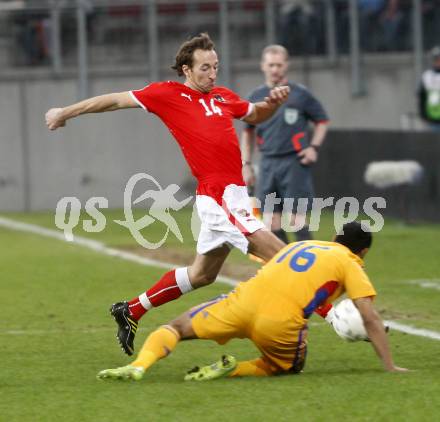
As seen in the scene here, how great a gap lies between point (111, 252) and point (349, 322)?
7916 millimetres

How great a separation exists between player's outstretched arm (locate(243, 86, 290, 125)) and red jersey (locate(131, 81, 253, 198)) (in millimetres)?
394

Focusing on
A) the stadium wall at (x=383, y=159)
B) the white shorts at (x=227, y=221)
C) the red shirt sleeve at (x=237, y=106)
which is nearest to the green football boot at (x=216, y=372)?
A: the white shorts at (x=227, y=221)

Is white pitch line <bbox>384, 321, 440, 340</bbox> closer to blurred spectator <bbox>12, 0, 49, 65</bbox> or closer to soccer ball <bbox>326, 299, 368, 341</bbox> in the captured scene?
soccer ball <bbox>326, 299, 368, 341</bbox>

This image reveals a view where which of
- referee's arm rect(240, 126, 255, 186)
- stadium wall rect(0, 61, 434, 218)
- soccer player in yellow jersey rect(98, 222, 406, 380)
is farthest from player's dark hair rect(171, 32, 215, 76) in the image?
stadium wall rect(0, 61, 434, 218)

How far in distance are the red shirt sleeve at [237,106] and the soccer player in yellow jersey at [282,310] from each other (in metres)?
1.48

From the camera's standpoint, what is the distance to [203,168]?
325 inches

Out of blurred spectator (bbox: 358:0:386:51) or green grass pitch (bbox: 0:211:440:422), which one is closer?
green grass pitch (bbox: 0:211:440:422)

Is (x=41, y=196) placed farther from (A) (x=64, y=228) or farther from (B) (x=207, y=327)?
(B) (x=207, y=327)

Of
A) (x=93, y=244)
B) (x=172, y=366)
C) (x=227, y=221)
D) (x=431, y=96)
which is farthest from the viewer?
(x=431, y=96)

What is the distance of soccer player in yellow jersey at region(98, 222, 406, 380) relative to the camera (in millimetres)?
7086

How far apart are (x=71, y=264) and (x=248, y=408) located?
7940mm

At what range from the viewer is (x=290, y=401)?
6.54 meters

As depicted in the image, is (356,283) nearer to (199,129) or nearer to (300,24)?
(199,129)

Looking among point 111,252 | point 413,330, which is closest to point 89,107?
point 413,330
